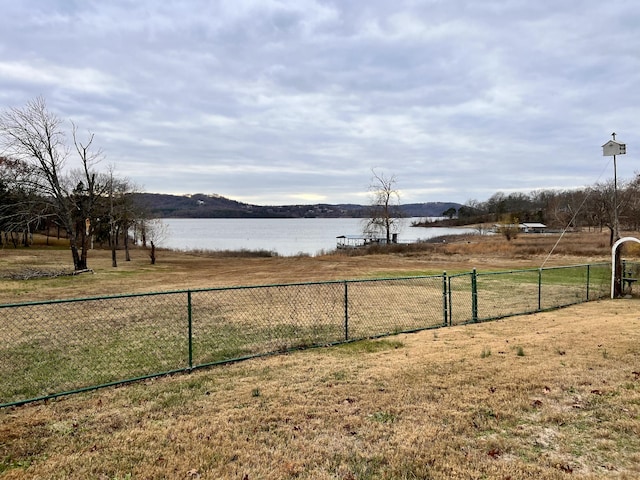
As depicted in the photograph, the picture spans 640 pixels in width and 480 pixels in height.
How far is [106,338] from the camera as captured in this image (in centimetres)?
951

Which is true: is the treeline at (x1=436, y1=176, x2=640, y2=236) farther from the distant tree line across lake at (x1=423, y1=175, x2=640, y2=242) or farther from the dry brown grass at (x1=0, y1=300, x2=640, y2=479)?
the dry brown grass at (x1=0, y1=300, x2=640, y2=479)

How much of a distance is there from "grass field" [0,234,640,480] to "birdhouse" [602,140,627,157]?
1060 cm

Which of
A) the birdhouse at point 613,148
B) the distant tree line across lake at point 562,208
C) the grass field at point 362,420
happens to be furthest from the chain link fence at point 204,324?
the distant tree line across lake at point 562,208

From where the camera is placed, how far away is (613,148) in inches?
614

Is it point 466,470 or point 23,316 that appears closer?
point 466,470

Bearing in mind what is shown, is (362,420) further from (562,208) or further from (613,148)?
(562,208)

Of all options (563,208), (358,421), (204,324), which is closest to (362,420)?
(358,421)

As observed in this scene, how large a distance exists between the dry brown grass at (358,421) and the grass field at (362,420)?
0.06 feet

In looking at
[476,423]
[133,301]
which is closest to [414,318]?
[476,423]

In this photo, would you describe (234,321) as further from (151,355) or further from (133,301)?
(133,301)

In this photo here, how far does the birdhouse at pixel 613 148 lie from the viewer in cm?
1533

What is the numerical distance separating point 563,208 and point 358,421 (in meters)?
113

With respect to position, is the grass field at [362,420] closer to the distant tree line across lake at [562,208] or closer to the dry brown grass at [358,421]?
the dry brown grass at [358,421]

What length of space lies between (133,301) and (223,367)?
393 inches
